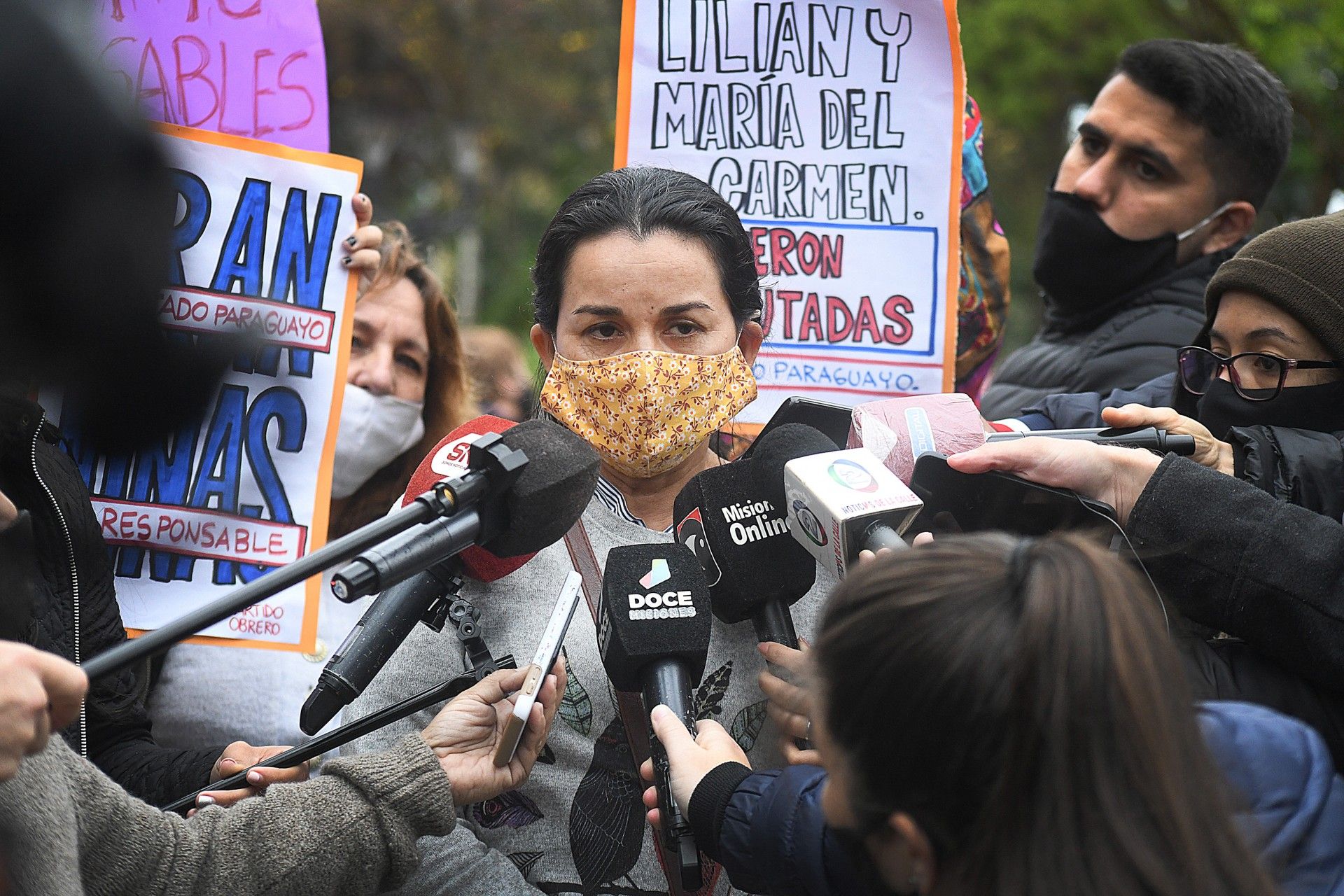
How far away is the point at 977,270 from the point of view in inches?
150

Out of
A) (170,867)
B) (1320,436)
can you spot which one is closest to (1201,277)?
(1320,436)

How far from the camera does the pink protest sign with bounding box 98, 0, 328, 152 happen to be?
3.17 m

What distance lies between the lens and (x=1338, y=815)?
1658mm

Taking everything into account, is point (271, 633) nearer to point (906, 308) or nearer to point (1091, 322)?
point (906, 308)

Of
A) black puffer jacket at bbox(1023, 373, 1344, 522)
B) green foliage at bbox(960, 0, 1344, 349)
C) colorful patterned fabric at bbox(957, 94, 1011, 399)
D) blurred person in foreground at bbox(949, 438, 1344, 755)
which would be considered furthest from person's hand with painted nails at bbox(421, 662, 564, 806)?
green foliage at bbox(960, 0, 1344, 349)

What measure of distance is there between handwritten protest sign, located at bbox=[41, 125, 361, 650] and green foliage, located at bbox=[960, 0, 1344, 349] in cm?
533

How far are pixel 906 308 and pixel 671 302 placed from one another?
1083mm

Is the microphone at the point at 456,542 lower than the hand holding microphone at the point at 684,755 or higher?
higher

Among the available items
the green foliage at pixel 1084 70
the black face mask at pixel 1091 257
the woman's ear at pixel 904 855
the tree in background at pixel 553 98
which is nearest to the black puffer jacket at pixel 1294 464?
the woman's ear at pixel 904 855

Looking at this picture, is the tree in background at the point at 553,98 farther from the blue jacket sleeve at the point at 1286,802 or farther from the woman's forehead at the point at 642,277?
the blue jacket sleeve at the point at 1286,802

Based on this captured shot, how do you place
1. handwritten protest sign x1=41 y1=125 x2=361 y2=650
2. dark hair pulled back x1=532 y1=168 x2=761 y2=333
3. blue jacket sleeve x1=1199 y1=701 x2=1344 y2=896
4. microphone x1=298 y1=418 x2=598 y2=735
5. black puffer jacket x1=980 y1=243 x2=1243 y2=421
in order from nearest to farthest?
1. blue jacket sleeve x1=1199 y1=701 x2=1344 y2=896
2. microphone x1=298 y1=418 x2=598 y2=735
3. dark hair pulled back x1=532 y1=168 x2=761 y2=333
4. handwritten protest sign x1=41 y1=125 x2=361 y2=650
5. black puffer jacket x1=980 y1=243 x2=1243 y2=421

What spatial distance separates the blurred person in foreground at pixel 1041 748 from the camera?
1.50 metres

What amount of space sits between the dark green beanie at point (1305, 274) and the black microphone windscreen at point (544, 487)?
140 centimetres

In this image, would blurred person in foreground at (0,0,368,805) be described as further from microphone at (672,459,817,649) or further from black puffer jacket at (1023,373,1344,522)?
black puffer jacket at (1023,373,1344,522)
